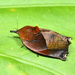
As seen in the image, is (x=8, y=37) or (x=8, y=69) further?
(x=8, y=37)

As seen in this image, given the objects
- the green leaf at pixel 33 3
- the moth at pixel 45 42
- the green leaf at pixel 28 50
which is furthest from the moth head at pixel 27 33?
the green leaf at pixel 33 3

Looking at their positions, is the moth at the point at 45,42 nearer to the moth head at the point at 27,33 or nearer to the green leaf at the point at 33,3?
the moth head at the point at 27,33

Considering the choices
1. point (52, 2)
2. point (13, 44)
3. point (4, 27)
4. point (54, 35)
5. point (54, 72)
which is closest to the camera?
point (54, 72)

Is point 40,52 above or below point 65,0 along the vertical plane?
below

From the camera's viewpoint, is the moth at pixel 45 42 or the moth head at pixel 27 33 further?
the moth head at pixel 27 33

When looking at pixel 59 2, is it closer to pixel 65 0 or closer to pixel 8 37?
pixel 65 0

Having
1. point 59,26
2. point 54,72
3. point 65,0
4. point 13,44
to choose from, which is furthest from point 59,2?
point 54,72

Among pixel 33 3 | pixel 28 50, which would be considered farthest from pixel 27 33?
pixel 33 3
